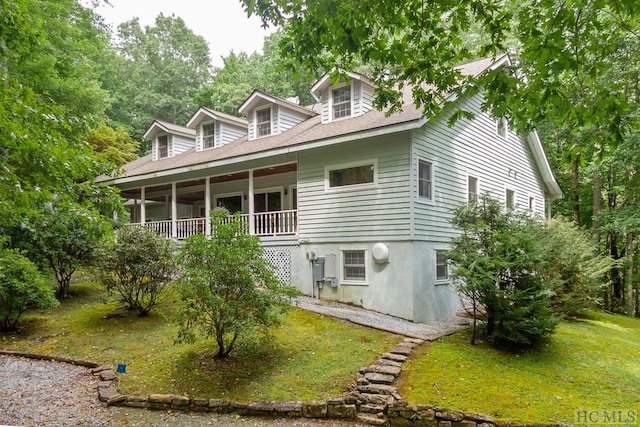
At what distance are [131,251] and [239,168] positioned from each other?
5.31m

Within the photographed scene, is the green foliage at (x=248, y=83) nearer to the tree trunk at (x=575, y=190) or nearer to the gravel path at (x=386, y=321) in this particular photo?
the tree trunk at (x=575, y=190)

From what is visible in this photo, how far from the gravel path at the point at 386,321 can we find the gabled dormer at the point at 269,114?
6.75 m

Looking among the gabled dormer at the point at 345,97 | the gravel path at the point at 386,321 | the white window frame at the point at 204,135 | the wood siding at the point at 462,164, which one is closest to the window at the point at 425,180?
the wood siding at the point at 462,164

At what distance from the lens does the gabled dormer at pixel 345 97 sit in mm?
12492

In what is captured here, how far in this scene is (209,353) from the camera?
7430 millimetres

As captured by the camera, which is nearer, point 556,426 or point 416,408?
point 556,426

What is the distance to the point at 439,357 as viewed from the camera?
24.1 ft

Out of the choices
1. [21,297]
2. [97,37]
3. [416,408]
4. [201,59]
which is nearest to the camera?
[416,408]

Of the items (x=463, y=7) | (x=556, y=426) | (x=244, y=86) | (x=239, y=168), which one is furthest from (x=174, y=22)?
(x=556, y=426)

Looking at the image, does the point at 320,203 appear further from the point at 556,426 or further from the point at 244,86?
the point at 244,86

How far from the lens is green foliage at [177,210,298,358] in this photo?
6574 mm

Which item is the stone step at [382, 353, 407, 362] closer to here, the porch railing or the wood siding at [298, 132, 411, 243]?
the wood siding at [298, 132, 411, 243]

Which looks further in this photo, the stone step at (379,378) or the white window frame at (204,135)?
the white window frame at (204,135)

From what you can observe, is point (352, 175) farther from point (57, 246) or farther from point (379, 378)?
point (57, 246)
